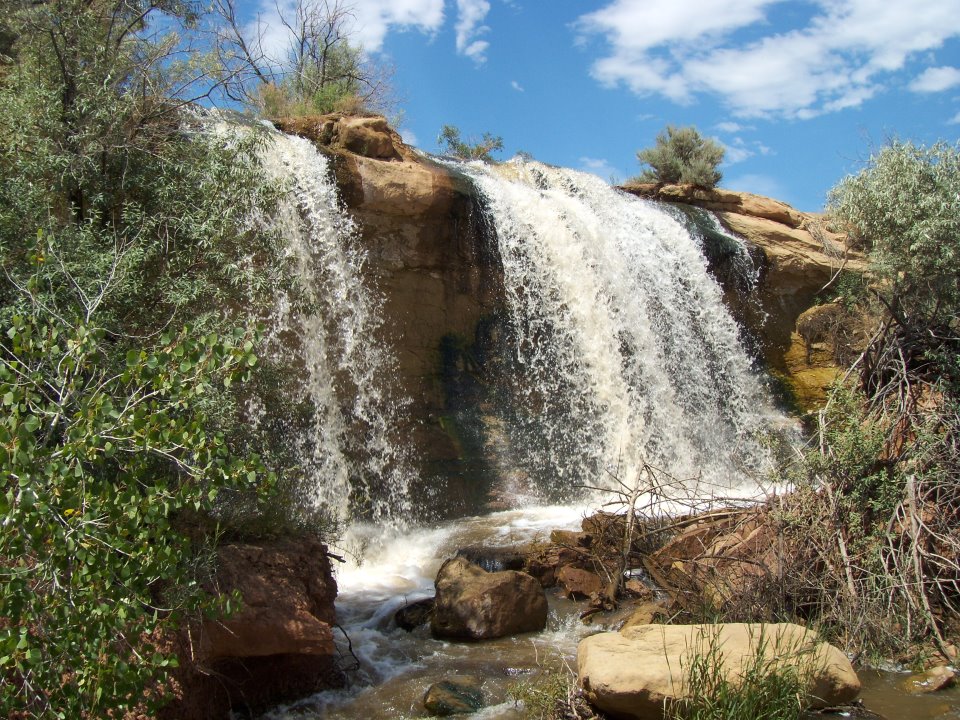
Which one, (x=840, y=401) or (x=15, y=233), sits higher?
(x=15, y=233)

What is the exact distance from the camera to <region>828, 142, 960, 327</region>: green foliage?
10359 millimetres

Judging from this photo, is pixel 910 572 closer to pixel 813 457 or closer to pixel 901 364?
pixel 813 457

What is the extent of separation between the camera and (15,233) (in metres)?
5.83

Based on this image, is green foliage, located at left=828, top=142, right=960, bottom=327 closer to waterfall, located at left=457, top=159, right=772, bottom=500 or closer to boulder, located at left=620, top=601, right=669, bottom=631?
waterfall, located at left=457, top=159, right=772, bottom=500

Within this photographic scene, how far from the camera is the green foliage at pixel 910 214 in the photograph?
408 inches

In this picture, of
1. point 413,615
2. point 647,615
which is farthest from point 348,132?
point 647,615

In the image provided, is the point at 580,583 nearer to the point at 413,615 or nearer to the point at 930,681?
the point at 413,615

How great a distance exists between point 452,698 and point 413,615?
1773mm

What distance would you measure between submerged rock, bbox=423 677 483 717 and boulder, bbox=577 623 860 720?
867 millimetres

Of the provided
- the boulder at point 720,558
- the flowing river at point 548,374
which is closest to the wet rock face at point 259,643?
the flowing river at point 548,374

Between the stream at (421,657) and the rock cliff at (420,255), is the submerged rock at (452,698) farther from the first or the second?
the rock cliff at (420,255)

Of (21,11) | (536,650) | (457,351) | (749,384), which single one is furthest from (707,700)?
Result: (749,384)

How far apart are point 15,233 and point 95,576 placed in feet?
10.4

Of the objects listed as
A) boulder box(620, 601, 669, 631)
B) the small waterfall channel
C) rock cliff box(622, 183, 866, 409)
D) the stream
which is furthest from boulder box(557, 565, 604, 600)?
rock cliff box(622, 183, 866, 409)
